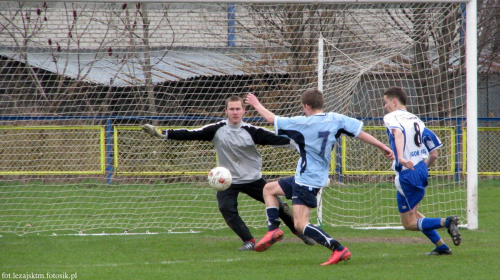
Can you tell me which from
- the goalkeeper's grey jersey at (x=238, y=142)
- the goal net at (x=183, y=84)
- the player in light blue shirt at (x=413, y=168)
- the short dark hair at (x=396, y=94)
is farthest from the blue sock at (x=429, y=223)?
the goal net at (x=183, y=84)

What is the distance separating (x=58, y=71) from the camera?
9023 millimetres

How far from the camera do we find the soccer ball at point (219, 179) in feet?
19.9

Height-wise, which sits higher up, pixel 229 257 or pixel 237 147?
pixel 237 147

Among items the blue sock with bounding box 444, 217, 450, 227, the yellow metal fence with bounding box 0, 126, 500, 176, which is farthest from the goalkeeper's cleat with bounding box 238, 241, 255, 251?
the yellow metal fence with bounding box 0, 126, 500, 176

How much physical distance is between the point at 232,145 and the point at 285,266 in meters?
1.78

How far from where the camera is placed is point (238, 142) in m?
6.45

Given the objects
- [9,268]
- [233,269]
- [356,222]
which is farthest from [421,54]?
[9,268]

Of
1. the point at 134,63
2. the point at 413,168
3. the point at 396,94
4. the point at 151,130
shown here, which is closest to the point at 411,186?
the point at 413,168

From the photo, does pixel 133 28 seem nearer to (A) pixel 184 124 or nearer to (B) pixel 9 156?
(A) pixel 184 124

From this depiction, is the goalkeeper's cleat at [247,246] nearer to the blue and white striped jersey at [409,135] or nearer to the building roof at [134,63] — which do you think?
the blue and white striped jersey at [409,135]

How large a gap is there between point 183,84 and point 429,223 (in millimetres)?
4861

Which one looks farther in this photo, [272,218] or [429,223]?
[272,218]

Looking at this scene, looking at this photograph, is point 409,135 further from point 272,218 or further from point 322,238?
point 272,218

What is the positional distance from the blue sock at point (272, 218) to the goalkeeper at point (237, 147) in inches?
18.1
